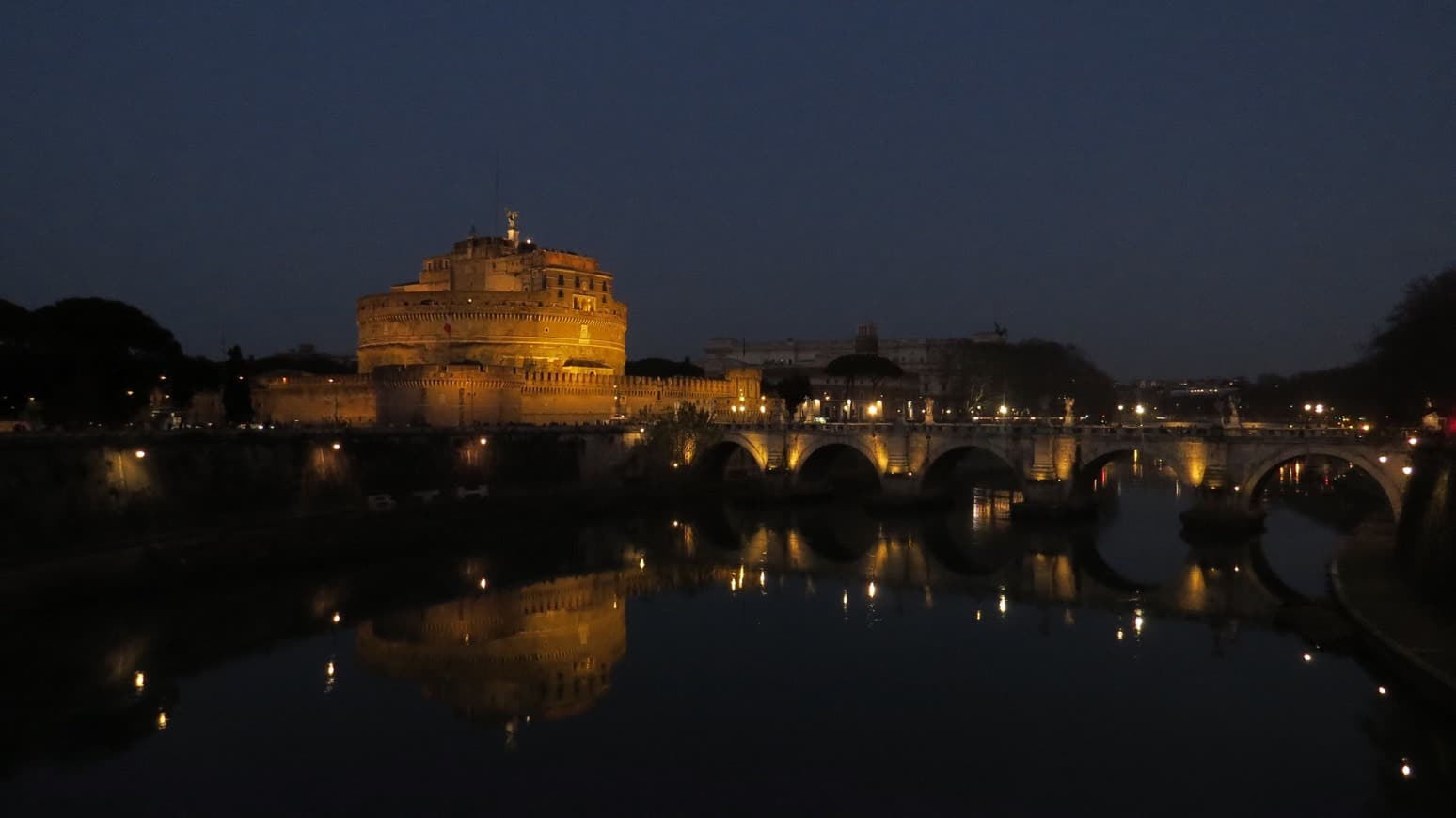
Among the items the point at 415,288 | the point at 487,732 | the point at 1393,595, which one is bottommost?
the point at 487,732

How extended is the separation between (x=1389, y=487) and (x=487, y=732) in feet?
79.2

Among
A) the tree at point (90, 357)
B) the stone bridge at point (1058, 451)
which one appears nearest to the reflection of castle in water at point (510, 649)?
the tree at point (90, 357)

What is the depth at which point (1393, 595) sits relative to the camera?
19359 mm

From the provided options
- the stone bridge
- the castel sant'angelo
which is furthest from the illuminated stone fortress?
the stone bridge

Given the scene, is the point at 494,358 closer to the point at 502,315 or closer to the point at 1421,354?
the point at 502,315

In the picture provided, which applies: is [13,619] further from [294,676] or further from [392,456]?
[392,456]

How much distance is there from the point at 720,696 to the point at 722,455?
99.1 ft

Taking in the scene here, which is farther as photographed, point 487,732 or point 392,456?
point 392,456

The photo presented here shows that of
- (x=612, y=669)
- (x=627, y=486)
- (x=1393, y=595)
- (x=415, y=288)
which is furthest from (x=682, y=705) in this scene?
(x=415, y=288)

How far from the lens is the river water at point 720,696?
43.2 feet

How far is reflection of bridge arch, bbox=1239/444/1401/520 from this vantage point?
28.0 meters

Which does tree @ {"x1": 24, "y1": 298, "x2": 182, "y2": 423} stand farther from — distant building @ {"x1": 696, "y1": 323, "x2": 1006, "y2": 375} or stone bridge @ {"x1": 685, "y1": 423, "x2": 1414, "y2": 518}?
distant building @ {"x1": 696, "y1": 323, "x2": 1006, "y2": 375}

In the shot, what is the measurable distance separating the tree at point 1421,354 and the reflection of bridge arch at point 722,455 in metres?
21.9

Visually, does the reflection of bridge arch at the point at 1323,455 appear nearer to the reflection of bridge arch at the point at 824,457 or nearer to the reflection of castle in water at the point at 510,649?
the reflection of bridge arch at the point at 824,457
